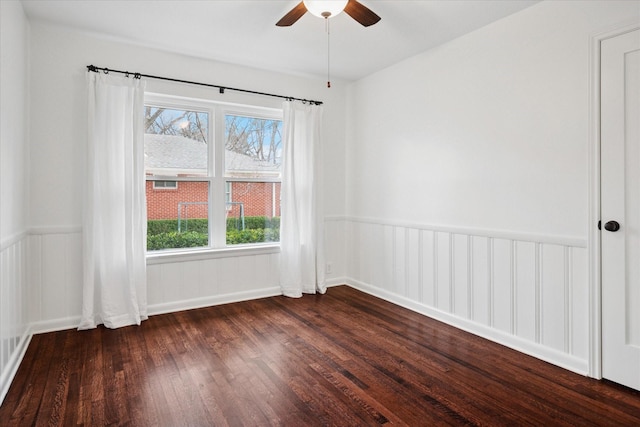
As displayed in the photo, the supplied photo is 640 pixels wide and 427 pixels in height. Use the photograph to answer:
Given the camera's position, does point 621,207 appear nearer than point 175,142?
Yes

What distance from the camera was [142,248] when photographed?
11.1 feet

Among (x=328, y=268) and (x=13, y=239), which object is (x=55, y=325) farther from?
(x=328, y=268)

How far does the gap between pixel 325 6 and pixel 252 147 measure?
79.4 inches

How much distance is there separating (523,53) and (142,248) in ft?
11.7

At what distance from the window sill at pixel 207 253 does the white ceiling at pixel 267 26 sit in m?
1.99

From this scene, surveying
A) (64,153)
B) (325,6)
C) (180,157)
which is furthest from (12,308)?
(325,6)

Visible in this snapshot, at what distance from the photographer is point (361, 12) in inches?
98.1

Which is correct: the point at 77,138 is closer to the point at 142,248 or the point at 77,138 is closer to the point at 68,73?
the point at 68,73

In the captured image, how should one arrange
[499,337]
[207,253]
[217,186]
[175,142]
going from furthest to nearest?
1. [217,186]
2. [207,253]
3. [175,142]
4. [499,337]

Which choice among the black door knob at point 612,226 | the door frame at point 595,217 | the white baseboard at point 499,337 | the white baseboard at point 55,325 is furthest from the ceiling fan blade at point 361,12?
the white baseboard at point 55,325

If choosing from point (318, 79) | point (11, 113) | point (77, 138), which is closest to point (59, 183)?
point (77, 138)

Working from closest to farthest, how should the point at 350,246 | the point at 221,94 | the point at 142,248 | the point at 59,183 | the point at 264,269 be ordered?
the point at 59,183
the point at 142,248
the point at 221,94
the point at 264,269
the point at 350,246

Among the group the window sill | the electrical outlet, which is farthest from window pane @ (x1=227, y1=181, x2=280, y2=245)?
the electrical outlet

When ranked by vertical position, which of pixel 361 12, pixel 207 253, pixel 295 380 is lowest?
pixel 295 380
